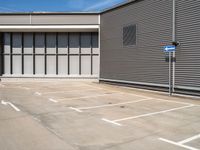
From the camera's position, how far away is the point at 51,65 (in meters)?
27.7

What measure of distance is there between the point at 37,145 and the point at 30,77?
2155cm

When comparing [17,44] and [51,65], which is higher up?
[17,44]

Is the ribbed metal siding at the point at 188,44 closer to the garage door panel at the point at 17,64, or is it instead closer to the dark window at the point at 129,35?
the dark window at the point at 129,35

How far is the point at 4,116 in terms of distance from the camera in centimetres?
1031

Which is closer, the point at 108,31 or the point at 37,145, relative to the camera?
the point at 37,145

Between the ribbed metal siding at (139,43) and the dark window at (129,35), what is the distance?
36cm

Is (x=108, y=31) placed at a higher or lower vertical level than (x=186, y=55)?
higher

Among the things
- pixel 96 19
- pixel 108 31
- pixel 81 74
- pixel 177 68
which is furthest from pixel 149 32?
pixel 81 74

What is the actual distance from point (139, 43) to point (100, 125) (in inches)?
466

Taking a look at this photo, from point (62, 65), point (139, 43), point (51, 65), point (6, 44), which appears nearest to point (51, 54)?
point (51, 65)

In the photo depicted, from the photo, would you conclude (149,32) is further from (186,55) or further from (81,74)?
(81,74)

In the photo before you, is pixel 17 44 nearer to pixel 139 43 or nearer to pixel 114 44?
pixel 114 44

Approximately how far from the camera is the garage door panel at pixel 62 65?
90.3ft

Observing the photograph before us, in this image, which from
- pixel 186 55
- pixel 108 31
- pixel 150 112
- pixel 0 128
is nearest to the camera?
pixel 0 128
